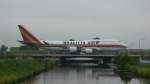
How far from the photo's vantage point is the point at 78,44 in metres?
114

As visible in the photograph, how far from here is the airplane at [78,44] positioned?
111m

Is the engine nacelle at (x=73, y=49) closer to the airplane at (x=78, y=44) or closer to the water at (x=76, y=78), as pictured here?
the airplane at (x=78, y=44)

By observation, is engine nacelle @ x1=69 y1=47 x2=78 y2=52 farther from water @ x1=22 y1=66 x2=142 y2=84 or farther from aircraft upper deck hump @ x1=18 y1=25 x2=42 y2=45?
water @ x1=22 y1=66 x2=142 y2=84

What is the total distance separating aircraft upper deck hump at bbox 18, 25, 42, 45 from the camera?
115688 millimetres

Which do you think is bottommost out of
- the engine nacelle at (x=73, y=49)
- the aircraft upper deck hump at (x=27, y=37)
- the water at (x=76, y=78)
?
the water at (x=76, y=78)

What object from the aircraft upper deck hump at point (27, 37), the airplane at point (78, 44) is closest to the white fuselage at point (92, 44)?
the airplane at point (78, 44)

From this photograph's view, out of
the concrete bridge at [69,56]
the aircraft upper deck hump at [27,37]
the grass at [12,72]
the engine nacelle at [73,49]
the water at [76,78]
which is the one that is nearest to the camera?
the grass at [12,72]

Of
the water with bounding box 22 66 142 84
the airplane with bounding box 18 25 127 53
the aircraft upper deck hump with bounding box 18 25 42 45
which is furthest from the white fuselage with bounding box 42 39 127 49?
the water with bounding box 22 66 142 84

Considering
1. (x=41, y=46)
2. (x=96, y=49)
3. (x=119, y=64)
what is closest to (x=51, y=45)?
(x=41, y=46)

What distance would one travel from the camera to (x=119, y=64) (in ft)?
258

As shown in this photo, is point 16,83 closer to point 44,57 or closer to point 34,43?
point 44,57

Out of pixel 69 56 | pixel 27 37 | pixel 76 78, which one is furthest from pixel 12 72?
pixel 27 37

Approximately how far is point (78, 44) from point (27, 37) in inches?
549

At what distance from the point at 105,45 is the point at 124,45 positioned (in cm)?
543
